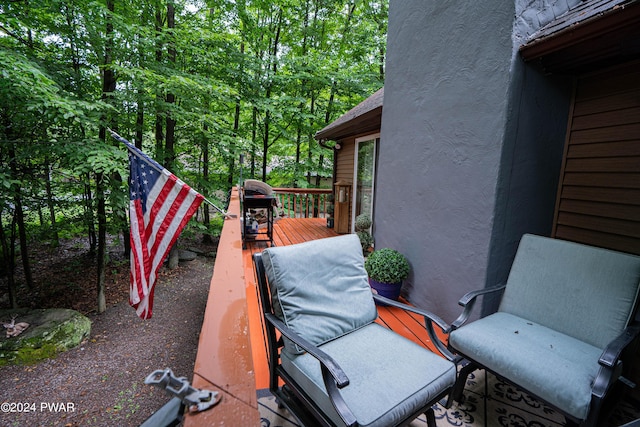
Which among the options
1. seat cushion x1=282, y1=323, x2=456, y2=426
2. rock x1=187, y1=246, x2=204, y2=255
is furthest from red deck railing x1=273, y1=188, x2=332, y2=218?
seat cushion x1=282, y1=323, x2=456, y2=426

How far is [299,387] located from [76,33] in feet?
20.0

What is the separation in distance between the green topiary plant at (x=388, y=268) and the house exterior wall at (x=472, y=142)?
155 mm

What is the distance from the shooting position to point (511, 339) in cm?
169

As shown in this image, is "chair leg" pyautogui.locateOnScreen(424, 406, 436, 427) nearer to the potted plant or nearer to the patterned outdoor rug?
the patterned outdoor rug

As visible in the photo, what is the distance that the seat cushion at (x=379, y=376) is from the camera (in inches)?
47.6

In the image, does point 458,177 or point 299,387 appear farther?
point 458,177

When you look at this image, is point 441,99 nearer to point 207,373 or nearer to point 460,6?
point 460,6

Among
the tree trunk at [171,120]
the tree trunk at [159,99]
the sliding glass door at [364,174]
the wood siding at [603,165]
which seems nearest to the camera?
the wood siding at [603,165]

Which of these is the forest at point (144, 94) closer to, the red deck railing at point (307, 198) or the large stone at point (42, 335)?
the large stone at point (42, 335)

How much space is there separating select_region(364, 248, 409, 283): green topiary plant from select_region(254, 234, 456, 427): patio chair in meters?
1.11

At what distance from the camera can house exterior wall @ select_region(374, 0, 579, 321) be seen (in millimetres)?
2166

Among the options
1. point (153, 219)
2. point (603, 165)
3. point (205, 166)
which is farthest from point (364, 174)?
point (205, 166)

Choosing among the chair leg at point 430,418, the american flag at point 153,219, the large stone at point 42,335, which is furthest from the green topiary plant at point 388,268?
the large stone at point 42,335

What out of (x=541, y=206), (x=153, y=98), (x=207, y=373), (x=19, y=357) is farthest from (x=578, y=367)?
(x=153, y=98)
